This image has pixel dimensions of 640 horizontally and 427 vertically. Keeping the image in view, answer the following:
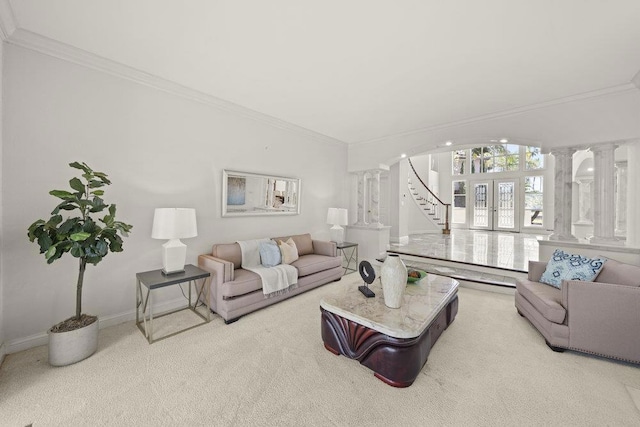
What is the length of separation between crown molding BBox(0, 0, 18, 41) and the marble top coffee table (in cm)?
343

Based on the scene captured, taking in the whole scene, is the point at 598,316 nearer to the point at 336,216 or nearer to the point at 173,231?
the point at 336,216

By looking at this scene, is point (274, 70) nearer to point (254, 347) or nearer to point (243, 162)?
point (243, 162)

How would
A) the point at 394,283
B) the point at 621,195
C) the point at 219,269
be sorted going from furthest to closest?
the point at 621,195 < the point at 219,269 < the point at 394,283

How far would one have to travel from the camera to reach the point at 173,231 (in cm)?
271

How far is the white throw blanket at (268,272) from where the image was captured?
10.4 feet

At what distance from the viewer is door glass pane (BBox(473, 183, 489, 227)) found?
35.8ft

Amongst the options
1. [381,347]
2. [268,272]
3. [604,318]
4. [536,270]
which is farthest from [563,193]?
[268,272]

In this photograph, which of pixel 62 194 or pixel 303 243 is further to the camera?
Result: pixel 303 243

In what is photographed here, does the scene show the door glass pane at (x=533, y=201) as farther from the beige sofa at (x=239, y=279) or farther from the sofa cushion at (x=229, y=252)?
the sofa cushion at (x=229, y=252)

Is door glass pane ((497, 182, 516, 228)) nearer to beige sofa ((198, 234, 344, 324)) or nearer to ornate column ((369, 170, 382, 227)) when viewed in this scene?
ornate column ((369, 170, 382, 227))

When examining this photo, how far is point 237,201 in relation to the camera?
3848mm

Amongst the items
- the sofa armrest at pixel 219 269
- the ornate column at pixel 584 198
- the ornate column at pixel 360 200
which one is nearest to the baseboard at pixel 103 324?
the sofa armrest at pixel 219 269

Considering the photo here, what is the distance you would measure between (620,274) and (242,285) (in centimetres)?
376

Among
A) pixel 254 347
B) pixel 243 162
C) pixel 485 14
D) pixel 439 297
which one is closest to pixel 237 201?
pixel 243 162
